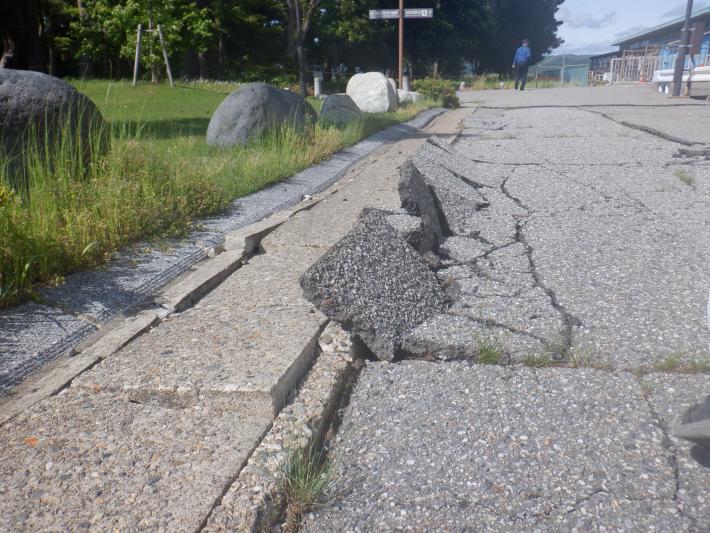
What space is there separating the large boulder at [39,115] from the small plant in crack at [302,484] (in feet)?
11.0

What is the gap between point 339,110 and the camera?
37.4 feet

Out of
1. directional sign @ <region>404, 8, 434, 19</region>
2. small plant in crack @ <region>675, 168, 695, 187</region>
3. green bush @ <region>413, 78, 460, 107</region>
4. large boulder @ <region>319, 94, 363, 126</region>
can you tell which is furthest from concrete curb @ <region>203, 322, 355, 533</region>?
green bush @ <region>413, 78, 460, 107</region>

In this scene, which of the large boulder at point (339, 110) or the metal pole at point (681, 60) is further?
the metal pole at point (681, 60)

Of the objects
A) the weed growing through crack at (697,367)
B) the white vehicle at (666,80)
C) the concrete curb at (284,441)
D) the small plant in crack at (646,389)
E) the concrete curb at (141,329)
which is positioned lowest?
the small plant in crack at (646,389)

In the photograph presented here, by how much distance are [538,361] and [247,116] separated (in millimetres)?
5966

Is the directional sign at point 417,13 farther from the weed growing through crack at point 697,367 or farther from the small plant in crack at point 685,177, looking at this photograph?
the weed growing through crack at point 697,367

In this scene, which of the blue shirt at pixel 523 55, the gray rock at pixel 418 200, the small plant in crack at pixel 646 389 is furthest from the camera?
the blue shirt at pixel 523 55

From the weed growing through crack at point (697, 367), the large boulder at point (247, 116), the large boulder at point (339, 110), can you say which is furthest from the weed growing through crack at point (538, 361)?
the large boulder at point (339, 110)

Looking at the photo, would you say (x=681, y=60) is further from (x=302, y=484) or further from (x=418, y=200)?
(x=302, y=484)

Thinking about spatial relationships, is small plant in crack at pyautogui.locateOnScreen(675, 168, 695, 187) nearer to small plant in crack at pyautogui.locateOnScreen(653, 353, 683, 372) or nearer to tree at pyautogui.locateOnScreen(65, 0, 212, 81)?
small plant in crack at pyautogui.locateOnScreen(653, 353, 683, 372)

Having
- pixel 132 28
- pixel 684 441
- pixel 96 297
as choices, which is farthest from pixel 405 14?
pixel 684 441

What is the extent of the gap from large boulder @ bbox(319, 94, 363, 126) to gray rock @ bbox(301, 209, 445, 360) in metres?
7.83

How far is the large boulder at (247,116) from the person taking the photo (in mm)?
7863

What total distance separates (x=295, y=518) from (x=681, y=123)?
40.5 ft
